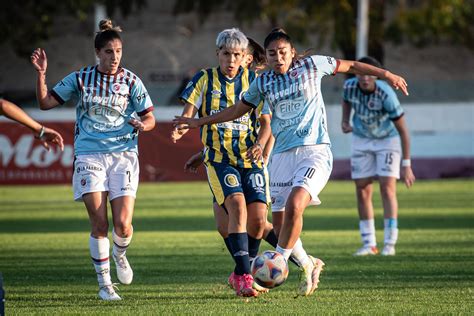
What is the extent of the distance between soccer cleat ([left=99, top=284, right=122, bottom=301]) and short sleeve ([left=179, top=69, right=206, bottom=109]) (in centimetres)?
170

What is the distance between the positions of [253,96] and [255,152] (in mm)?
465

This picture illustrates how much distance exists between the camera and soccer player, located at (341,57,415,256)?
40.5 feet

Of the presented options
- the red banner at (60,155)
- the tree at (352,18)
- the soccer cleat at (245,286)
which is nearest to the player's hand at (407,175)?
the soccer cleat at (245,286)

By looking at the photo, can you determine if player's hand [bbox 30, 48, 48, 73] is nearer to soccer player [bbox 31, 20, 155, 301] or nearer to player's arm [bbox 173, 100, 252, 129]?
soccer player [bbox 31, 20, 155, 301]

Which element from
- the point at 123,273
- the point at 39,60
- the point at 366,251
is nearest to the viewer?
the point at 39,60

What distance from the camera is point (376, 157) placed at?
500 inches

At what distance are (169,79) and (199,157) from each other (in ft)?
107

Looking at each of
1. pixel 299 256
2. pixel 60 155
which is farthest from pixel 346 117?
pixel 60 155

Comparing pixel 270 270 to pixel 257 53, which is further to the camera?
pixel 257 53

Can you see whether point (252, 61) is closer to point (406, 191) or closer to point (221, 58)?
point (221, 58)

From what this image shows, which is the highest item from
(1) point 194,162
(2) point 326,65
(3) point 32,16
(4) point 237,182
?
(3) point 32,16

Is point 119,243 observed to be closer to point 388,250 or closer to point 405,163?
point 388,250

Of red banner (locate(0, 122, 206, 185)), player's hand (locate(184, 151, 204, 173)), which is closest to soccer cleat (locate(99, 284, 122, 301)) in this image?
player's hand (locate(184, 151, 204, 173))

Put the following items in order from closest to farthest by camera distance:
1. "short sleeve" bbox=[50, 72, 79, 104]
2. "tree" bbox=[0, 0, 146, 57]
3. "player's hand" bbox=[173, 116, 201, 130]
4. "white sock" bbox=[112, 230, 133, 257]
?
"player's hand" bbox=[173, 116, 201, 130] → "short sleeve" bbox=[50, 72, 79, 104] → "white sock" bbox=[112, 230, 133, 257] → "tree" bbox=[0, 0, 146, 57]
